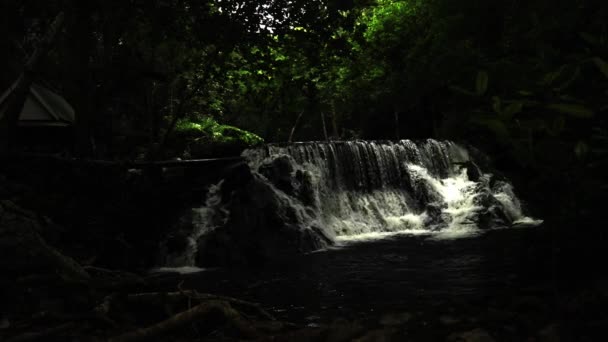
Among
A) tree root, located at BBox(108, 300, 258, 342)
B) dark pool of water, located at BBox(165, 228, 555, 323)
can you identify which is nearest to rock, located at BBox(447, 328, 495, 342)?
dark pool of water, located at BBox(165, 228, 555, 323)

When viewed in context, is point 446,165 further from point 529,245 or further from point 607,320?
point 607,320

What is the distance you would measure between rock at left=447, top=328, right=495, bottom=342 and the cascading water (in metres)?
8.72

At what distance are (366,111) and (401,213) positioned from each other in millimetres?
20422

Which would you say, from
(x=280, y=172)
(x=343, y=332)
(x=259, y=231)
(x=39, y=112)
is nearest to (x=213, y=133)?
(x=280, y=172)

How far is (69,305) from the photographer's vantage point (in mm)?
4164

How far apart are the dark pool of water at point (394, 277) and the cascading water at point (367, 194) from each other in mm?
2292

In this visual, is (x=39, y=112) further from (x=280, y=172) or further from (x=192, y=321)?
(x=192, y=321)

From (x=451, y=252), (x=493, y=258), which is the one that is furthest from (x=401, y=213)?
(x=493, y=258)

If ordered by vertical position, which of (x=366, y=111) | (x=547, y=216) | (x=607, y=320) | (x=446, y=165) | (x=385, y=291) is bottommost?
(x=385, y=291)

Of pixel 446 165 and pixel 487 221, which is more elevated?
pixel 446 165

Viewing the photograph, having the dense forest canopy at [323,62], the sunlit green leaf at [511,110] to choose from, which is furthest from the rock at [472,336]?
the sunlit green leaf at [511,110]

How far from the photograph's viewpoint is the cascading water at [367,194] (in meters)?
13.1

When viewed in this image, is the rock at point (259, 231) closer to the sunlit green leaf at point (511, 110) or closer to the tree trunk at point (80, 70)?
the tree trunk at point (80, 70)

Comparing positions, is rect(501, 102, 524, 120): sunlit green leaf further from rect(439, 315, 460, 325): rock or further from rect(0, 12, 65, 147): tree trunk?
rect(0, 12, 65, 147): tree trunk
